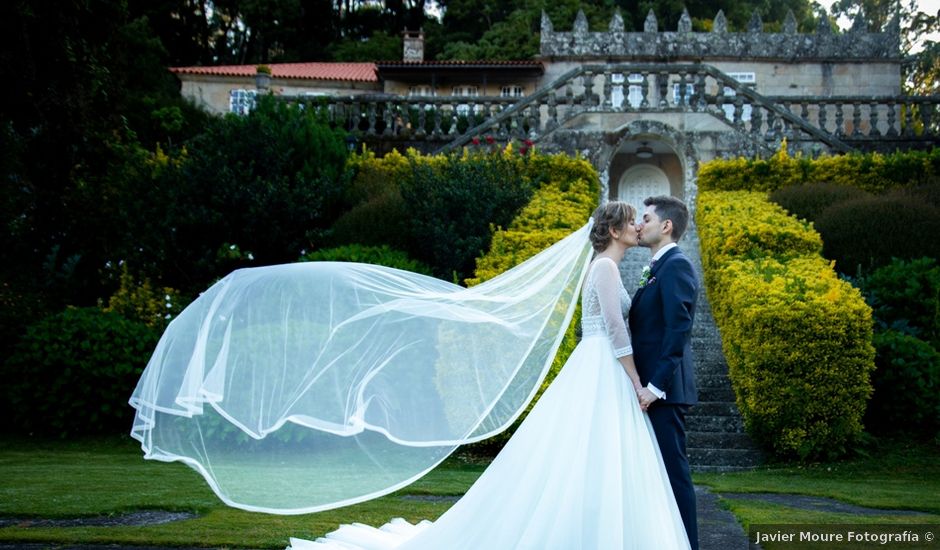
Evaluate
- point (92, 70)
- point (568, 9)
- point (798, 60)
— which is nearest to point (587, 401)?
point (92, 70)

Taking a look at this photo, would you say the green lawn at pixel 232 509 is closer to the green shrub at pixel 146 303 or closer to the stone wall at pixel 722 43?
the green shrub at pixel 146 303

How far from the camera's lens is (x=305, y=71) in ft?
117

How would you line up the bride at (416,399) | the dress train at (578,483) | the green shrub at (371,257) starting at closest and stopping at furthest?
the dress train at (578,483)
the bride at (416,399)
the green shrub at (371,257)

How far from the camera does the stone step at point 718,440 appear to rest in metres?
12.4

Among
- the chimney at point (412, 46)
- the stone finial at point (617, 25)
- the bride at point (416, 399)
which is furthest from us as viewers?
the chimney at point (412, 46)

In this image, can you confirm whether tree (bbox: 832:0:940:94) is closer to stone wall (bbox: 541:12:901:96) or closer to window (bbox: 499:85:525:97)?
stone wall (bbox: 541:12:901:96)

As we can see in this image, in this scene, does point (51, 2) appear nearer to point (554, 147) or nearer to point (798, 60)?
point (554, 147)

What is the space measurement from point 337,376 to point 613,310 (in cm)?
187

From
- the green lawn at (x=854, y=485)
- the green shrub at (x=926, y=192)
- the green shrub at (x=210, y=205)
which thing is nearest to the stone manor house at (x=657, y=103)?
the green lawn at (x=854, y=485)

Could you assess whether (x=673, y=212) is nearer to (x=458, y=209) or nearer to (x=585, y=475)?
(x=585, y=475)

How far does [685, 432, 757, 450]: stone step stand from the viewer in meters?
12.4

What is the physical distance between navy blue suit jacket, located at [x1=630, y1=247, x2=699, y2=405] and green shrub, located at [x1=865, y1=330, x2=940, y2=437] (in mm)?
7579

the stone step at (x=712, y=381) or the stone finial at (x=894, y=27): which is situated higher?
the stone finial at (x=894, y=27)

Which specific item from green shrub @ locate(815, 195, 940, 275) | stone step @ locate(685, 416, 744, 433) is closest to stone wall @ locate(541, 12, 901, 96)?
green shrub @ locate(815, 195, 940, 275)
